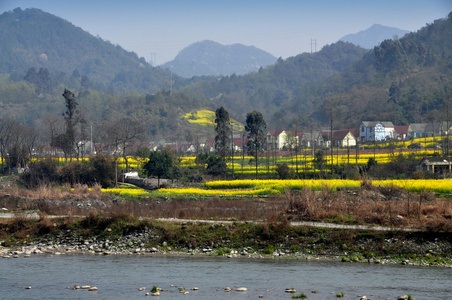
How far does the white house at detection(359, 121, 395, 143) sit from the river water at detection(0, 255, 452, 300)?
87849mm

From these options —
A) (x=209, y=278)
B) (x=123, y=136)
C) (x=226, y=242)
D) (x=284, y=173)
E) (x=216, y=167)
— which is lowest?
(x=209, y=278)

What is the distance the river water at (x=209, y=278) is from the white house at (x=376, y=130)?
8785 centimetres

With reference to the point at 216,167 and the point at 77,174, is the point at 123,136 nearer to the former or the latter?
the point at 216,167

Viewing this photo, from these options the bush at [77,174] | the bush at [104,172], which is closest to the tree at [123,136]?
the bush at [104,172]

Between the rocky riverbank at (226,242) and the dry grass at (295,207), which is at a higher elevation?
the dry grass at (295,207)

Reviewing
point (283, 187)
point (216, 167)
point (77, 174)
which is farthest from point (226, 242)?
point (216, 167)

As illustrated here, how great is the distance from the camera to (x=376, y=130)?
359 ft

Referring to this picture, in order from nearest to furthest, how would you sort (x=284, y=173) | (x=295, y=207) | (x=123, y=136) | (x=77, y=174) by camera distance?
1. (x=295, y=207)
2. (x=77, y=174)
3. (x=284, y=173)
4. (x=123, y=136)

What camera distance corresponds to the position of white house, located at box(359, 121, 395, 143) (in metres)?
110

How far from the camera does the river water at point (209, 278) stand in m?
19.8

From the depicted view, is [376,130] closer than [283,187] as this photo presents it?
No

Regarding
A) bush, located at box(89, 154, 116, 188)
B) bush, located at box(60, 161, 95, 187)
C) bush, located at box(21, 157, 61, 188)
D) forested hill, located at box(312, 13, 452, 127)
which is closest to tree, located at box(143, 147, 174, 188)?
bush, located at box(89, 154, 116, 188)

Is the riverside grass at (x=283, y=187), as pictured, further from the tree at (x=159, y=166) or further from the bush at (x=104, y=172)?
the bush at (x=104, y=172)

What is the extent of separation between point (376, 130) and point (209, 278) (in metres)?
92.2
